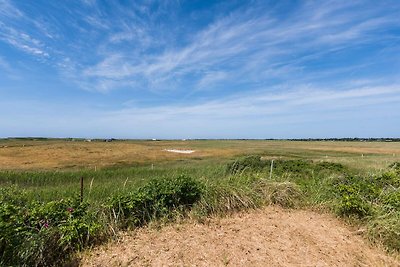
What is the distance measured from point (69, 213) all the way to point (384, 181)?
860cm

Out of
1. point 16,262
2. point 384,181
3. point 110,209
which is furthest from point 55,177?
point 384,181

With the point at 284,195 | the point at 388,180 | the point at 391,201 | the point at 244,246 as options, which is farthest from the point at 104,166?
the point at 391,201

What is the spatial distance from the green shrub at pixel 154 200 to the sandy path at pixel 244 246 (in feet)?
1.31

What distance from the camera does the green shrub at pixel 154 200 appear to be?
5.61m

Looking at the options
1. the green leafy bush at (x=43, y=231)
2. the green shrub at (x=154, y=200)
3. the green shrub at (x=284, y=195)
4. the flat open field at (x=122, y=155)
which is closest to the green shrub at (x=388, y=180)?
the green shrub at (x=284, y=195)

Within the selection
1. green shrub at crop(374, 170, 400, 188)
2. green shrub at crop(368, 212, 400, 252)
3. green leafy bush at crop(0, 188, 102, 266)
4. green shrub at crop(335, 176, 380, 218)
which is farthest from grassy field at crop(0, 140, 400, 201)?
green shrub at crop(374, 170, 400, 188)

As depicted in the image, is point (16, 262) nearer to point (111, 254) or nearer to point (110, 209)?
point (111, 254)

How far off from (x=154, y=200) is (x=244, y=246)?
2.13 m

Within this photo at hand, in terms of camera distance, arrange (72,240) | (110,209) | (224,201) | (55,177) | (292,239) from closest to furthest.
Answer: (72,240) → (292,239) → (110,209) → (224,201) → (55,177)

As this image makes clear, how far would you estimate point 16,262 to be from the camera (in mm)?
3682

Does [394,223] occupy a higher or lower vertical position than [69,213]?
lower

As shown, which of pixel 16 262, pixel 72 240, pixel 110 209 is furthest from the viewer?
pixel 110 209

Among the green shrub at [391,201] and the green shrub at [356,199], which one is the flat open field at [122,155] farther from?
the green shrub at [391,201]

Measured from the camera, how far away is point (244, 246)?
4.81 metres
